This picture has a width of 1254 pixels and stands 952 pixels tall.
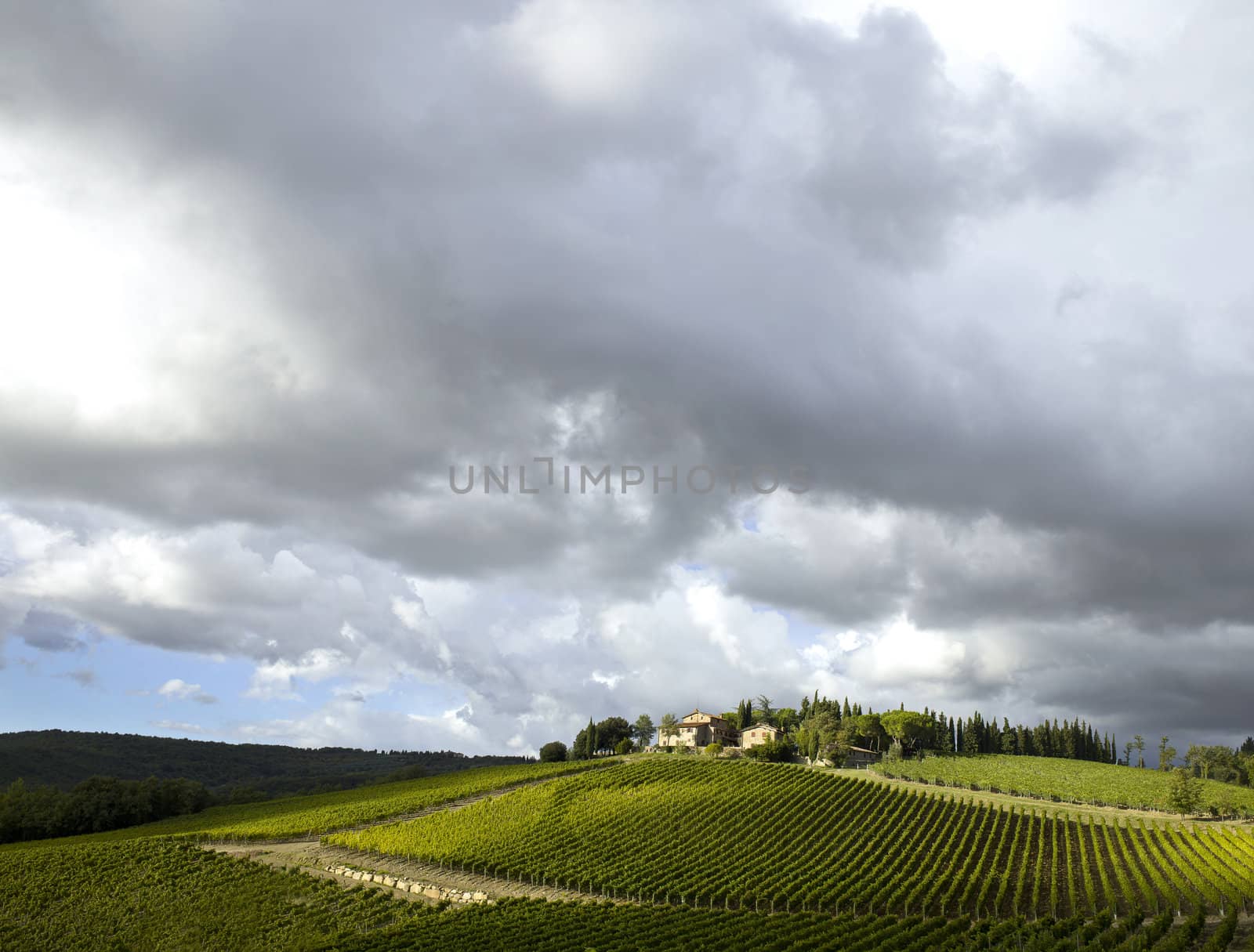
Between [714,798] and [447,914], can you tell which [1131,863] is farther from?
[447,914]

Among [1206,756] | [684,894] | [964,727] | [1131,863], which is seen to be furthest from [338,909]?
[1206,756]

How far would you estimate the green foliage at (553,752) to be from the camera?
129750 millimetres

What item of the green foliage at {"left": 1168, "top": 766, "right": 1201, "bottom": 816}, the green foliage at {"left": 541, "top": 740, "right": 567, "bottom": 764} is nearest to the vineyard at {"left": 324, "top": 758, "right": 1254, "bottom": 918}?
the green foliage at {"left": 1168, "top": 766, "right": 1201, "bottom": 816}

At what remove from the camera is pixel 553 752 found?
12975cm

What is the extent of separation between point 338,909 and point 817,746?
292 feet

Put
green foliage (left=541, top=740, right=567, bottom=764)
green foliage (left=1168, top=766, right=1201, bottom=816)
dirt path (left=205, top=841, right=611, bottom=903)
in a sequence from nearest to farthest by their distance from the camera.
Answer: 1. dirt path (left=205, top=841, right=611, bottom=903)
2. green foliage (left=1168, top=766, right=1201, bottom=816)
3. green foliage (left=541, top=740, right=567, bottom=764)

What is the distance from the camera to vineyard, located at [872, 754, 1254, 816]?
98.5m

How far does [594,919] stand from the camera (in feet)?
147

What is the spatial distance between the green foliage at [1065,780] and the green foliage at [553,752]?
48537 mm

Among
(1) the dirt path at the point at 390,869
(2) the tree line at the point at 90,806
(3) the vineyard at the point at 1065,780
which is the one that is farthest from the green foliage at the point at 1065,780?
(2) the tree line at the point at 90,806

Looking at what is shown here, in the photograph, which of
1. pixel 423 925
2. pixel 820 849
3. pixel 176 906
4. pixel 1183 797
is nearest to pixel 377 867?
pixel 176 906

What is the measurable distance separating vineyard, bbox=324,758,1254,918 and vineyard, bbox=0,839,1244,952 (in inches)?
160

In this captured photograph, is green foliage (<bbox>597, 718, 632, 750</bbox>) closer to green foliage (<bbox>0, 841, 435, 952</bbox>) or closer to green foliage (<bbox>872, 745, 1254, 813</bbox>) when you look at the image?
green foliage (<bbox>872, 745, 1254, 813</bbox>)

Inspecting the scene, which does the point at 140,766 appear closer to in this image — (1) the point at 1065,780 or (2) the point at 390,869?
(2) the point at 390,869
